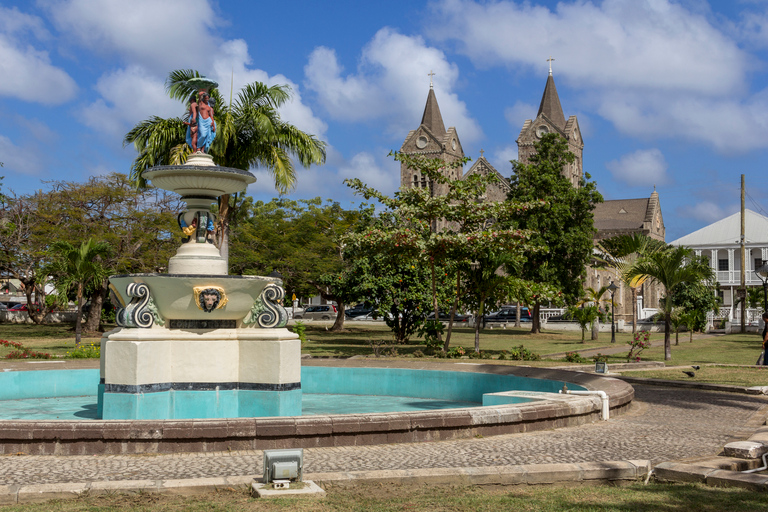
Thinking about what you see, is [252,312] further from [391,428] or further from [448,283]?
[448,283]

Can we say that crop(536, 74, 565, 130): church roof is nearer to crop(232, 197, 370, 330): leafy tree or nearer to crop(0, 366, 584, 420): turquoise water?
crop(232, 197, 370, 330): leafy tree

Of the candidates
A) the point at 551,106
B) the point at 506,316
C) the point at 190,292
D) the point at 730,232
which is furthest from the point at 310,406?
the point at 551,106

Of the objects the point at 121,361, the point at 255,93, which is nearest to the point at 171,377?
the point at 121,361

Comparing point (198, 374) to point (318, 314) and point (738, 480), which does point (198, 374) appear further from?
point (318, 314)

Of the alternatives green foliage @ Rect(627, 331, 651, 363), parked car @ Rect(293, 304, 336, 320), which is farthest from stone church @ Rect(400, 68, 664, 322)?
green foliage @ Rect(627, 331, 651, 363)

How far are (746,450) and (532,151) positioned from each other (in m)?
74.3

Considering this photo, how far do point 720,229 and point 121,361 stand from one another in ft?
219

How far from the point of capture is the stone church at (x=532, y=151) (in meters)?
77.6

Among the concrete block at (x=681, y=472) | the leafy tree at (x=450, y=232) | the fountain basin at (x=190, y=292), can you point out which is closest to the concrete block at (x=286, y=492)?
the concrete block at (x=681, y=472)

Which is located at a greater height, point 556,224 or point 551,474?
point 556,224

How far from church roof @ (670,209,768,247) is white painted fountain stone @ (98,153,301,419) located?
61286 mm

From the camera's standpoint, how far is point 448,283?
2517 centimetres

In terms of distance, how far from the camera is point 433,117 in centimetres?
8444

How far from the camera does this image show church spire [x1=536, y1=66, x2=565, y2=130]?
259 feet
